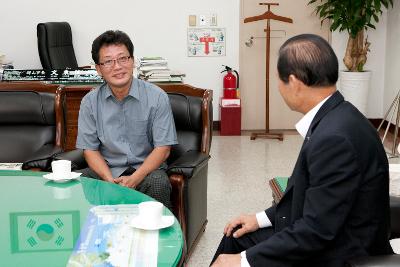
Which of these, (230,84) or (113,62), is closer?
(113,62)

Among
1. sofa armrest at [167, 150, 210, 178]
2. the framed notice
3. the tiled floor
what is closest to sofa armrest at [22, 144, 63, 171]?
sofa armrest at [167, 150, 210, 178]

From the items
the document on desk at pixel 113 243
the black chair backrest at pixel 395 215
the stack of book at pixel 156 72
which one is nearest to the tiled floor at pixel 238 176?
the black chair backrest at pixel 395 215

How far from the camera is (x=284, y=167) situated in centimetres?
510

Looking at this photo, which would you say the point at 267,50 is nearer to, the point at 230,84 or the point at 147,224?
the point at 230,84

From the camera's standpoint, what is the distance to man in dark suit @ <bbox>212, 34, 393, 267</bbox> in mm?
1630

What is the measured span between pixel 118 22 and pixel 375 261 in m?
5.33

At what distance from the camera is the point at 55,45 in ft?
18.2

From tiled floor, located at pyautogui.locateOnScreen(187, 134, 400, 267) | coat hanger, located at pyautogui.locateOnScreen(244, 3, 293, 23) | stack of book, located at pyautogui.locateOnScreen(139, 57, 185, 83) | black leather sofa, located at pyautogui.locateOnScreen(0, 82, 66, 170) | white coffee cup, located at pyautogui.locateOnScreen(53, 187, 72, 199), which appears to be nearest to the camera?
white coffee cup, located at pyautogui.locateOnScreen(53, 187, 72, 199)

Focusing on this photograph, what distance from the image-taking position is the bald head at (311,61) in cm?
170

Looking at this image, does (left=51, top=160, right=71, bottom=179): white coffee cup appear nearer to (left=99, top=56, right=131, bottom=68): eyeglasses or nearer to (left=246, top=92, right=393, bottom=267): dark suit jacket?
(left=99, top=56, right=131, bottom=68): eyeglasses

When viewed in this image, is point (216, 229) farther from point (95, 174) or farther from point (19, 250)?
point (19, 250)

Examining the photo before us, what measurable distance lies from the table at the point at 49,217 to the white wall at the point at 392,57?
4.88 meters

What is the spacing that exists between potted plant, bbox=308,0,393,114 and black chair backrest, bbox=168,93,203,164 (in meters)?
3.32

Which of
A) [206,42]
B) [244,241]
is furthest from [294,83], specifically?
[206,42]
